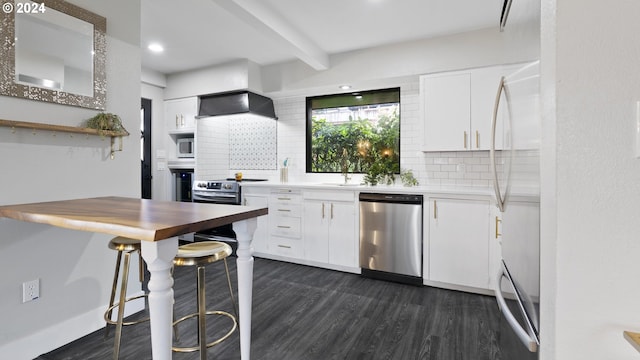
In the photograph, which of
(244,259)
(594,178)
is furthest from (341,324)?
(594,178)

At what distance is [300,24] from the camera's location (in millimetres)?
2990

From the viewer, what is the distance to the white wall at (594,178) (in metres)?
0.67

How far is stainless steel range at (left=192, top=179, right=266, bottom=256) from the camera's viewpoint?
397 cm

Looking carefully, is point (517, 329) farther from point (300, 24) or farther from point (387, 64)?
point (387, 64)

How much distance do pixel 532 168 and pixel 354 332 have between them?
69.3 inches

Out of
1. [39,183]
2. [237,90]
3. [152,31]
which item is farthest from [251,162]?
[39,183]

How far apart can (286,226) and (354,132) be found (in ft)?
4.90

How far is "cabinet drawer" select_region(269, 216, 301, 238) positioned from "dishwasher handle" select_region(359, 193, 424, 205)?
2.86ft

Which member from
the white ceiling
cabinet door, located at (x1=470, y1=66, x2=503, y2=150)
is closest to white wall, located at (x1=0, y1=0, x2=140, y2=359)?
the white ceiling

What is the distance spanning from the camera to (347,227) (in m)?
3.40

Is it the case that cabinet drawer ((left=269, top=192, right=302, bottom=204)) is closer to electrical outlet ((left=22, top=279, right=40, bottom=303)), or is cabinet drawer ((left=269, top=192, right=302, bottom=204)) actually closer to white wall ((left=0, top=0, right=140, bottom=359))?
white wall ((left=0, top=0, right=140, bottom=359))

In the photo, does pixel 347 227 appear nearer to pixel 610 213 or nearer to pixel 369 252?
pixel 369 252

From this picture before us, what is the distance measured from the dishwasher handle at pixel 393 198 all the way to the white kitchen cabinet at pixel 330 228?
16 centimetres

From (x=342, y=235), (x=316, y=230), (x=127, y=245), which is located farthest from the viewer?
(x=316, y=230)
